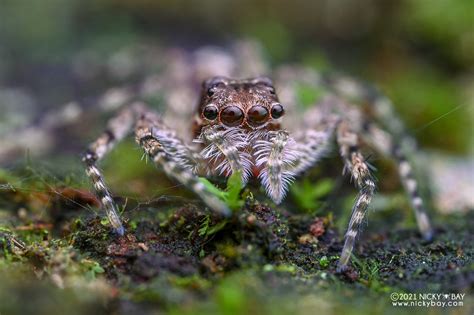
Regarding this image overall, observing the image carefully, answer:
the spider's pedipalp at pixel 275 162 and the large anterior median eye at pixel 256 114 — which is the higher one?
the large anterior median eye at pixel 256 114

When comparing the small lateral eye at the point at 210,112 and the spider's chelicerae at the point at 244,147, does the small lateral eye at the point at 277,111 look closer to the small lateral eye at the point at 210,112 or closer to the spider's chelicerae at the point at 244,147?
the spider's chelicerae at the point at 244,147

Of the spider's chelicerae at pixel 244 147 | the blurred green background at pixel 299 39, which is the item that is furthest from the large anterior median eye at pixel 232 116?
the blurred green background at pixel 299 39

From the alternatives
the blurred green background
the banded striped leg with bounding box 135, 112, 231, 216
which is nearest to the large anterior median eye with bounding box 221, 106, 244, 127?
the banded striped leg with bounding box 135, 112, 231, 216

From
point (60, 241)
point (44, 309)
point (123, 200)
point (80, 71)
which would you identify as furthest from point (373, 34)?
point (44, 309)

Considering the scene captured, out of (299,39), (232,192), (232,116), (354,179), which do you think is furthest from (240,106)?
(299,39)

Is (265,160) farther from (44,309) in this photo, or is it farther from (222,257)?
(44,309)

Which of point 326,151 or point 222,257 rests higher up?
point 326,151
